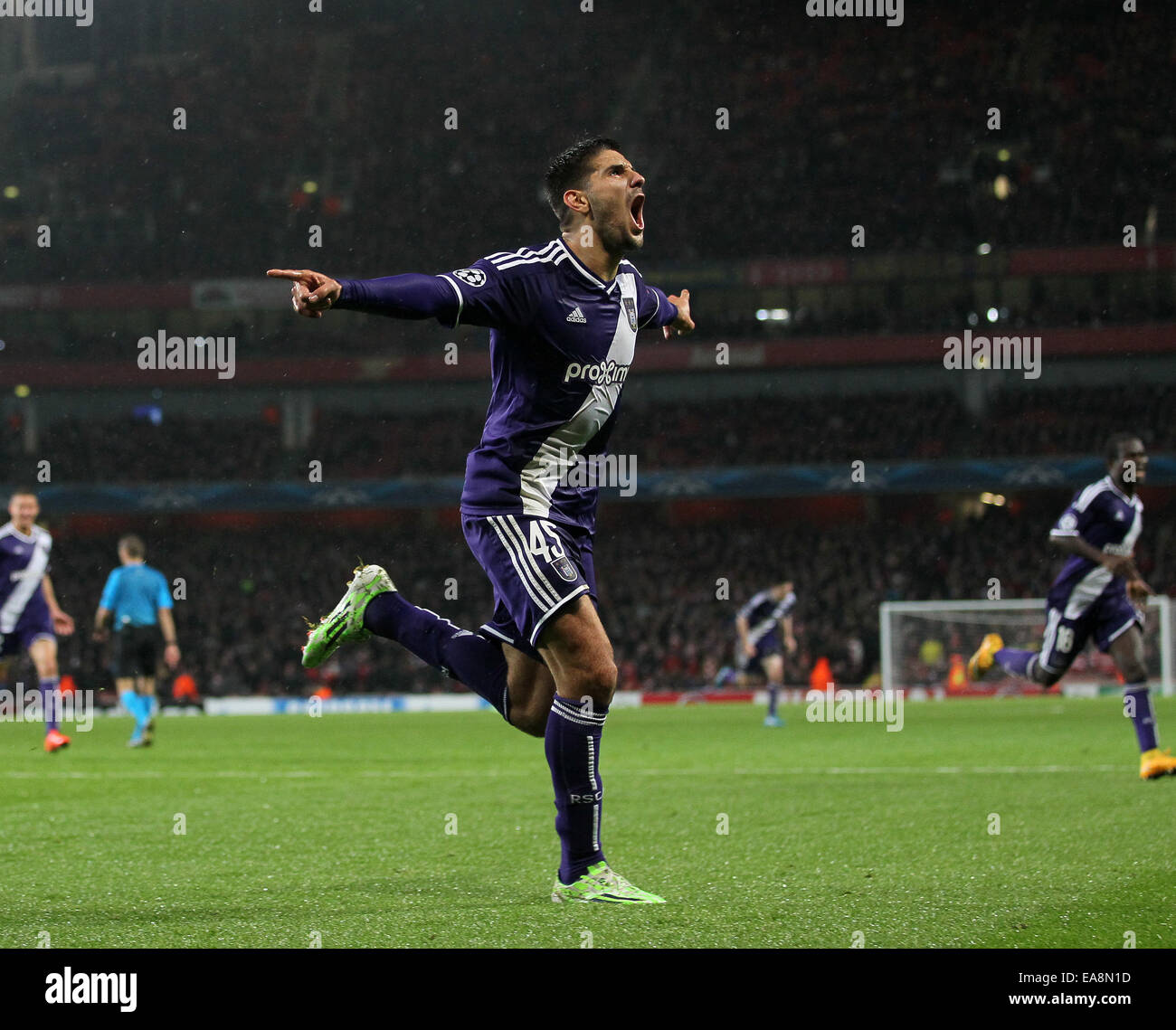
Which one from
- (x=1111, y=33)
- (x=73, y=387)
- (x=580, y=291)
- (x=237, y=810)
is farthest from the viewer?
(x=73, y=387)

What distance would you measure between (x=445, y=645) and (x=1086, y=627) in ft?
18.0

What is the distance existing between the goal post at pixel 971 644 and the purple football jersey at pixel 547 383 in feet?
64.6

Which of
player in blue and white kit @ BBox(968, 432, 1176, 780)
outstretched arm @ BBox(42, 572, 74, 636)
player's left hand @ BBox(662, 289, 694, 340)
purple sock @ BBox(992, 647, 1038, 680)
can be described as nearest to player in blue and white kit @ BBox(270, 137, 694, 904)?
player's left hand @ BBox(662, 289, 694, 340)

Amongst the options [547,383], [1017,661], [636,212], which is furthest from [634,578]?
[547,383]

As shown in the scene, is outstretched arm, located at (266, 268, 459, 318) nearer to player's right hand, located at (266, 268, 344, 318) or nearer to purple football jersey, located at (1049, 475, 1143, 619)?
player's right hand, located at (266, 268, 344, 318)

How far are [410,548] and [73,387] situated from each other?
8311mm

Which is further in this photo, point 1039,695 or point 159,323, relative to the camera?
point 159,323

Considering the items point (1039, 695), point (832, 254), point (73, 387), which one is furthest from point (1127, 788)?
point (73, 387)

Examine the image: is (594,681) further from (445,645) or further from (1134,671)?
(1134,671)

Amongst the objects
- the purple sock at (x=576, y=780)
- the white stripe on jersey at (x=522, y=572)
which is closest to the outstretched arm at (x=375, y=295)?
the white stripe on jersey at (x=522, y=572)

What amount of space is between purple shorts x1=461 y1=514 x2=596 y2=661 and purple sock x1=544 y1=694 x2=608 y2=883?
0.27m

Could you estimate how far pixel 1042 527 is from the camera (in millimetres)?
31922

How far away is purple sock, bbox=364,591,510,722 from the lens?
209 inches
